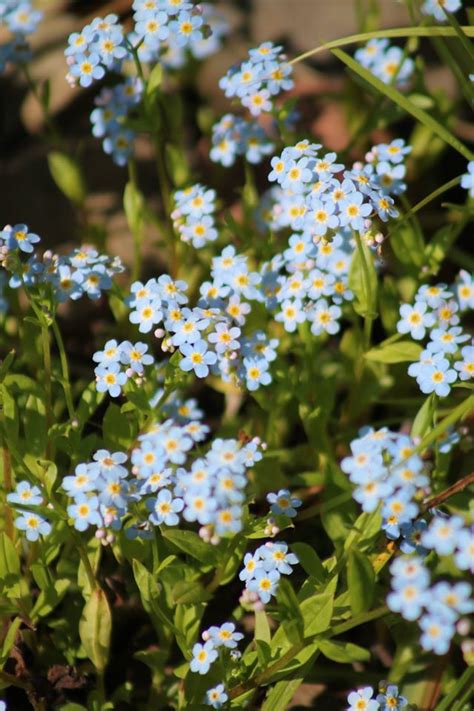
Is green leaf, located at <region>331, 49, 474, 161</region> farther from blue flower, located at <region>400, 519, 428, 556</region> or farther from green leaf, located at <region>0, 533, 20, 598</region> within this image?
green leaf, located at <region>0, 533, 20, 598</region>

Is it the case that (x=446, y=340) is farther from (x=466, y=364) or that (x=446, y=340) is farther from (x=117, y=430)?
(x=117, y=430)

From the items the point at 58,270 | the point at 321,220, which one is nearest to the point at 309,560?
the point at 321,220

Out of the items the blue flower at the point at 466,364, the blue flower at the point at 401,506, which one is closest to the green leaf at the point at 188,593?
the blue flower at the point at 401,506

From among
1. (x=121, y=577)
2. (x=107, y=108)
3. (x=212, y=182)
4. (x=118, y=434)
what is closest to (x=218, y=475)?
(x=118, y=434)

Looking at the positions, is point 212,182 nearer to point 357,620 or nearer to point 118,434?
point 118,434

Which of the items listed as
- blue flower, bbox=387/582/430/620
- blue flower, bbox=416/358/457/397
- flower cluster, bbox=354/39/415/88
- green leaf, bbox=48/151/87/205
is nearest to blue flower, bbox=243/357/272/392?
blue flower, bbox=416/358/457/397

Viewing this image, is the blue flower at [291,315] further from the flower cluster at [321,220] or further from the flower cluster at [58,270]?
the flower cluster at [58,270]
